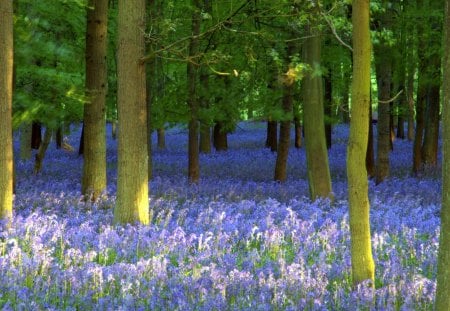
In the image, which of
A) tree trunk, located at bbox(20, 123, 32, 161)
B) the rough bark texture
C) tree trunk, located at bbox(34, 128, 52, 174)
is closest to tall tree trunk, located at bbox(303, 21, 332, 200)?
tree trunk, located at bbox(34, 128, 52, 174)

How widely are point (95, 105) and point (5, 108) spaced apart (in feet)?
11.3

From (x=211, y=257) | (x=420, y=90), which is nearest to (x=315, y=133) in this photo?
(x=211, y=257)

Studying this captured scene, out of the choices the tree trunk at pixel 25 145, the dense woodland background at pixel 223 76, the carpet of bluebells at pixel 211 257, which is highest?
the dense woodland background at pixel 223 76

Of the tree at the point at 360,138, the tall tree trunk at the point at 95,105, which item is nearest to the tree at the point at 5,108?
the tall tree trunk at the point at 95,105

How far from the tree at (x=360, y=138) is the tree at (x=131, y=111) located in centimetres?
453

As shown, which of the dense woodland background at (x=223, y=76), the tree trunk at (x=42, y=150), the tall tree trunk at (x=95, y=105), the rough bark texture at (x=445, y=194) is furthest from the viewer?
the tree trunk at (x=42, y=150)

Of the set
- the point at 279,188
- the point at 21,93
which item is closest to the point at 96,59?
the point at 21,93

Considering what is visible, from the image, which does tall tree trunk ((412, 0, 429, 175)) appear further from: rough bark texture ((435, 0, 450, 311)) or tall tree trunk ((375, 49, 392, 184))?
rough bark texture ((435, 0, 450, 311))

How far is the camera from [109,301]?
6051mm

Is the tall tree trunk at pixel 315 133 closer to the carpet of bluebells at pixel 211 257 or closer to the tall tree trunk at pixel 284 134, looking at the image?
the carpet of bluebells at pixel 211 257

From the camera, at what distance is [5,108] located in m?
9.46

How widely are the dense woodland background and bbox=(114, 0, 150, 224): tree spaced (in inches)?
0.7

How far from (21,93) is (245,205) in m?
6.29

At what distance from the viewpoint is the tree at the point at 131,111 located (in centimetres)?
964
